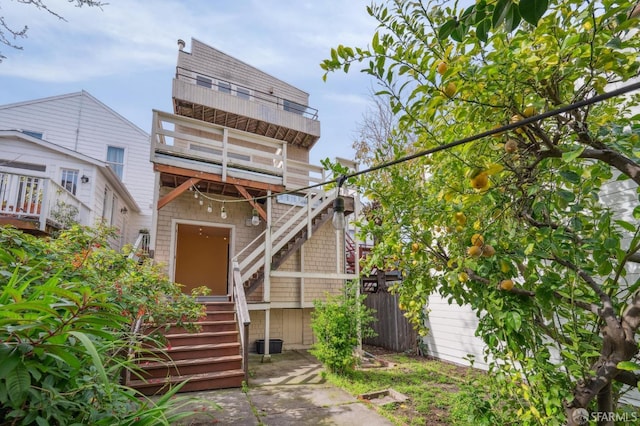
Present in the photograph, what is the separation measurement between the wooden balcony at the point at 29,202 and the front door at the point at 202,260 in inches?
160

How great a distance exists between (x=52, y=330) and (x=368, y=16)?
239 centimetres

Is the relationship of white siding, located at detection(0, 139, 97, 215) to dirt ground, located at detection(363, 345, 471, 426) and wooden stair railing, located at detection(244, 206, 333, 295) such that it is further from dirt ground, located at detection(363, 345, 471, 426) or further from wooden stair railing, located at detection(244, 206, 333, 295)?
dirt ground, located at detection(363, 345, 471, 426)

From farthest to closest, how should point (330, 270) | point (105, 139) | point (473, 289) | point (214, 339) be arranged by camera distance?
point (105, 139), point (330, 270), point (214, 339), point (473, 289)

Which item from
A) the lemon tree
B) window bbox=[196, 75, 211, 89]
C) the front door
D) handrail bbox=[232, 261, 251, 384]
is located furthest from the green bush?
window bbox=[196, 75, 211, 89]

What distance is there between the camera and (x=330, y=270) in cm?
936

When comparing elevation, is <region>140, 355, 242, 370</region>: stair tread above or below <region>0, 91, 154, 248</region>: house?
below

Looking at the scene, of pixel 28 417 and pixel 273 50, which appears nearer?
pixel 28 417

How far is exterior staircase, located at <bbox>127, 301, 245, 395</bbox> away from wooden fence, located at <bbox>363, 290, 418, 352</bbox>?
160 inches

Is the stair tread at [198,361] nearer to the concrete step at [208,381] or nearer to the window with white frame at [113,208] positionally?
the concrete step at [208,381]

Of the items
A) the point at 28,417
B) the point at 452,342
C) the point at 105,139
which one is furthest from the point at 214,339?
the point at 105,139

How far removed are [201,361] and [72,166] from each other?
7322 millimetres

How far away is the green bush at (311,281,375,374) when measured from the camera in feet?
18.5

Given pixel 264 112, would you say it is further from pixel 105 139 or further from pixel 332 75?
pixel 332 75

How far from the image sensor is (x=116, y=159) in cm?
1269
